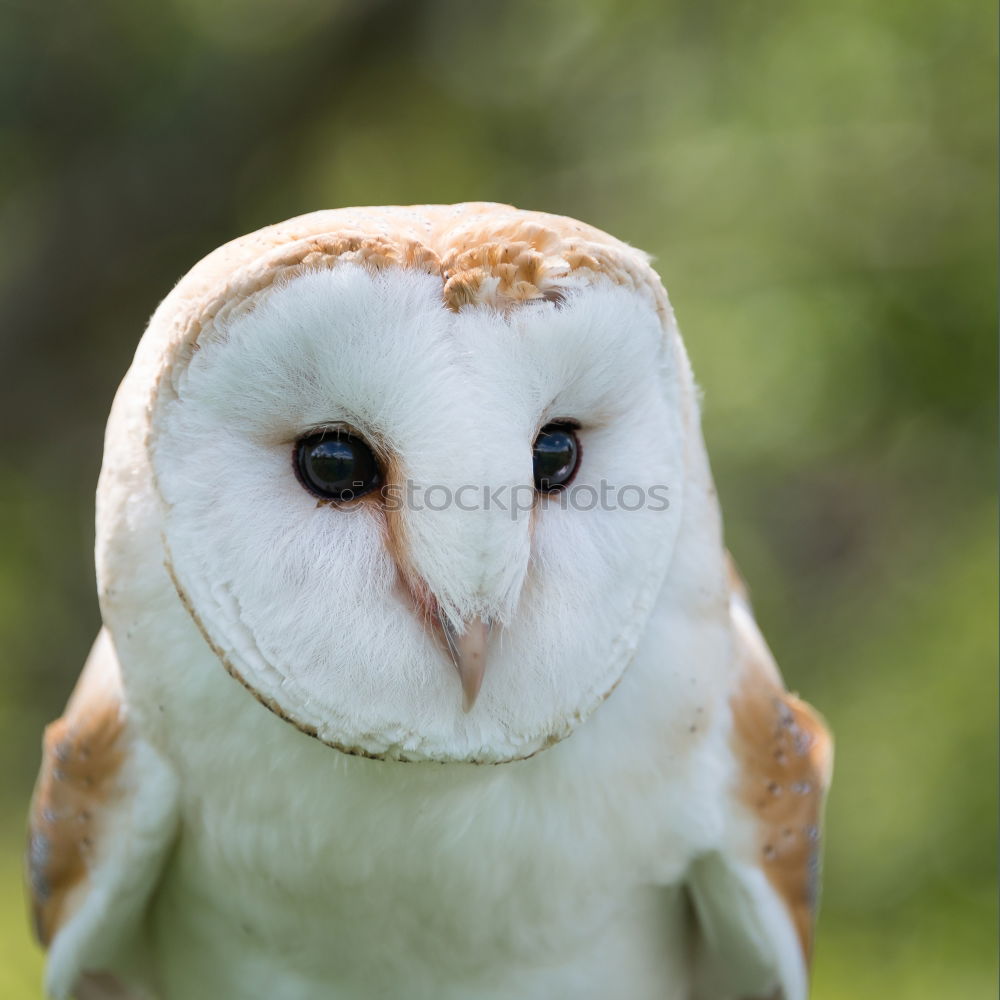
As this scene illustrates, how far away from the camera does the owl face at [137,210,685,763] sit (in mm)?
832

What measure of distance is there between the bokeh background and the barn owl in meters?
1.16

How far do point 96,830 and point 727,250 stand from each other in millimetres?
2414

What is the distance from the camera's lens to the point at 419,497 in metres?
0.84

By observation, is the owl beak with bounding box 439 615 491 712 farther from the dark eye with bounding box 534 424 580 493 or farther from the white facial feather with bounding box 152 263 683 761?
the dark eye with bounding box 534 424 580 493

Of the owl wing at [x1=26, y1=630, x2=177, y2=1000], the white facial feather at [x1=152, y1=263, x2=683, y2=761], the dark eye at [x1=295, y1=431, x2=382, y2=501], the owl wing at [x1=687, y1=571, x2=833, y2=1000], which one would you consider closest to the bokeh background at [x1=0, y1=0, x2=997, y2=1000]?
the owl wing at [x1=687, y1=571, x2=833, y2=1000]

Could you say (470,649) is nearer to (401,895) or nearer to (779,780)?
(401,895)

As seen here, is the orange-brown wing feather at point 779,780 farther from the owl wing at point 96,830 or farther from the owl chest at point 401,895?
the owl wing at point 96,830

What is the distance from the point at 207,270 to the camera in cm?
93

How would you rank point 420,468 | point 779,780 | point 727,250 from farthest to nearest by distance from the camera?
point 727,250 → point 779,780 → point 420,468

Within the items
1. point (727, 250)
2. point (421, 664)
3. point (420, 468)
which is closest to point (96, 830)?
point (421, 664)

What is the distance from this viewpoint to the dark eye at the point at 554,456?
0.90m

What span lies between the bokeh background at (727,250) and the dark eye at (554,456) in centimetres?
173

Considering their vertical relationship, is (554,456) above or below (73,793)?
above

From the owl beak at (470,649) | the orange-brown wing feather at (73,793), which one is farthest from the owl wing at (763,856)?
the orange-brown wing feather at (73,793)
